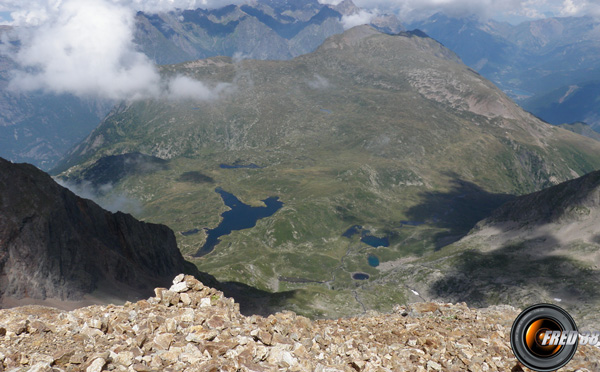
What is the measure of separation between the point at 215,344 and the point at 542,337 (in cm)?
1866

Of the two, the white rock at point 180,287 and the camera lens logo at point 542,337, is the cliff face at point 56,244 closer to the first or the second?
the white rock at point 180,287

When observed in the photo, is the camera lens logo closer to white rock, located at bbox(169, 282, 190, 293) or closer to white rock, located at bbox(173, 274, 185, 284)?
white rock, located at bbox(169, 282, 190, 293)

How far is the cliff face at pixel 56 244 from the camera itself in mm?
80000

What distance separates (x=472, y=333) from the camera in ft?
96.3

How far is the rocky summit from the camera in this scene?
57.8 feet

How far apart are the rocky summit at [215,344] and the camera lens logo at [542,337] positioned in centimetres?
350

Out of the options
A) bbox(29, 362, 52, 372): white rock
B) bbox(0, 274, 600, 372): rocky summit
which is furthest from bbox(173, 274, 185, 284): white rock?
bbox(29, 362, 52, 372): white rock

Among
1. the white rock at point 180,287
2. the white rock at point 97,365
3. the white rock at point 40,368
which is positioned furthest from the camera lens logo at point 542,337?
the white rock at point 180,287

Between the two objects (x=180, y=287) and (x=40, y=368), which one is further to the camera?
(x=180, y=287)

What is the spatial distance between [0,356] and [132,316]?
330 inches

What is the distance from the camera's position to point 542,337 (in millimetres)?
17766

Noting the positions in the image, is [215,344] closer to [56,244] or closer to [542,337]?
[542,337]

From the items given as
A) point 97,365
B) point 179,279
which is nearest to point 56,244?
point 179,279

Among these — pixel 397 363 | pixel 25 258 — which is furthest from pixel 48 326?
pixel 25 258
